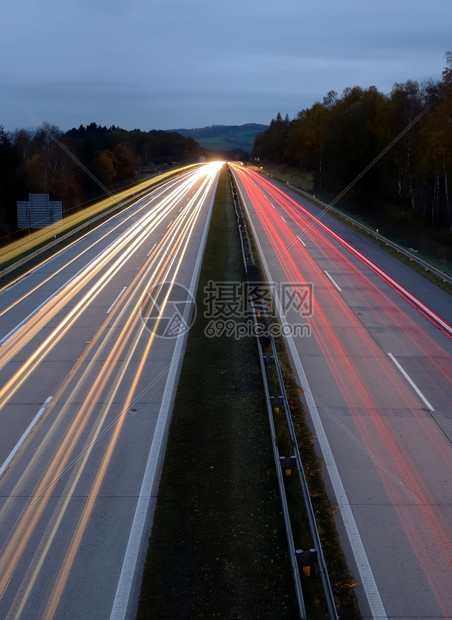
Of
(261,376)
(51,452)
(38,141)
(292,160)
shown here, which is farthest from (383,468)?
(292,160)

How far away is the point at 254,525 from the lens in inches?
357

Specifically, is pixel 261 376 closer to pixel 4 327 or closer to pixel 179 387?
pixel 179 387

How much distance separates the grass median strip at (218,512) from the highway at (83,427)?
336mm

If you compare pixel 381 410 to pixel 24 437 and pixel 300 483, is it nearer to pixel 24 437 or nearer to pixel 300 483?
pixel 300 483

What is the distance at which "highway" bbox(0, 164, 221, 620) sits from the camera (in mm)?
7969

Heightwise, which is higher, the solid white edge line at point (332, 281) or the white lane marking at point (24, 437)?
the solid white edge line at point (332, 281)

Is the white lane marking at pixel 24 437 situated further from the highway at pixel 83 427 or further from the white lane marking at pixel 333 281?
the white lane marking at pixel 333 281

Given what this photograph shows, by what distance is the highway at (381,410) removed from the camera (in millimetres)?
8242

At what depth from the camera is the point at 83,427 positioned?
12109 millimetres

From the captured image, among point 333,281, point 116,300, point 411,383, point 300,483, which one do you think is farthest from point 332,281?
point 300,483

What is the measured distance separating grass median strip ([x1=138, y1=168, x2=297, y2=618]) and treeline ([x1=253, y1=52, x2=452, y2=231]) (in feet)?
107

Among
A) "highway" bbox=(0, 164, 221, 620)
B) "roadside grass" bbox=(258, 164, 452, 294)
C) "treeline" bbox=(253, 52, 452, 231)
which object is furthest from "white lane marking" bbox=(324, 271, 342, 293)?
"treeline" bbox=(253, 52, 452, 231)

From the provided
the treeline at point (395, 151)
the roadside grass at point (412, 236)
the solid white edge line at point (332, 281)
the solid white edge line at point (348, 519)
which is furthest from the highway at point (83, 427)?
the treeline at point (395, 151)

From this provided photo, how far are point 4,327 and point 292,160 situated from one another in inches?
4178
